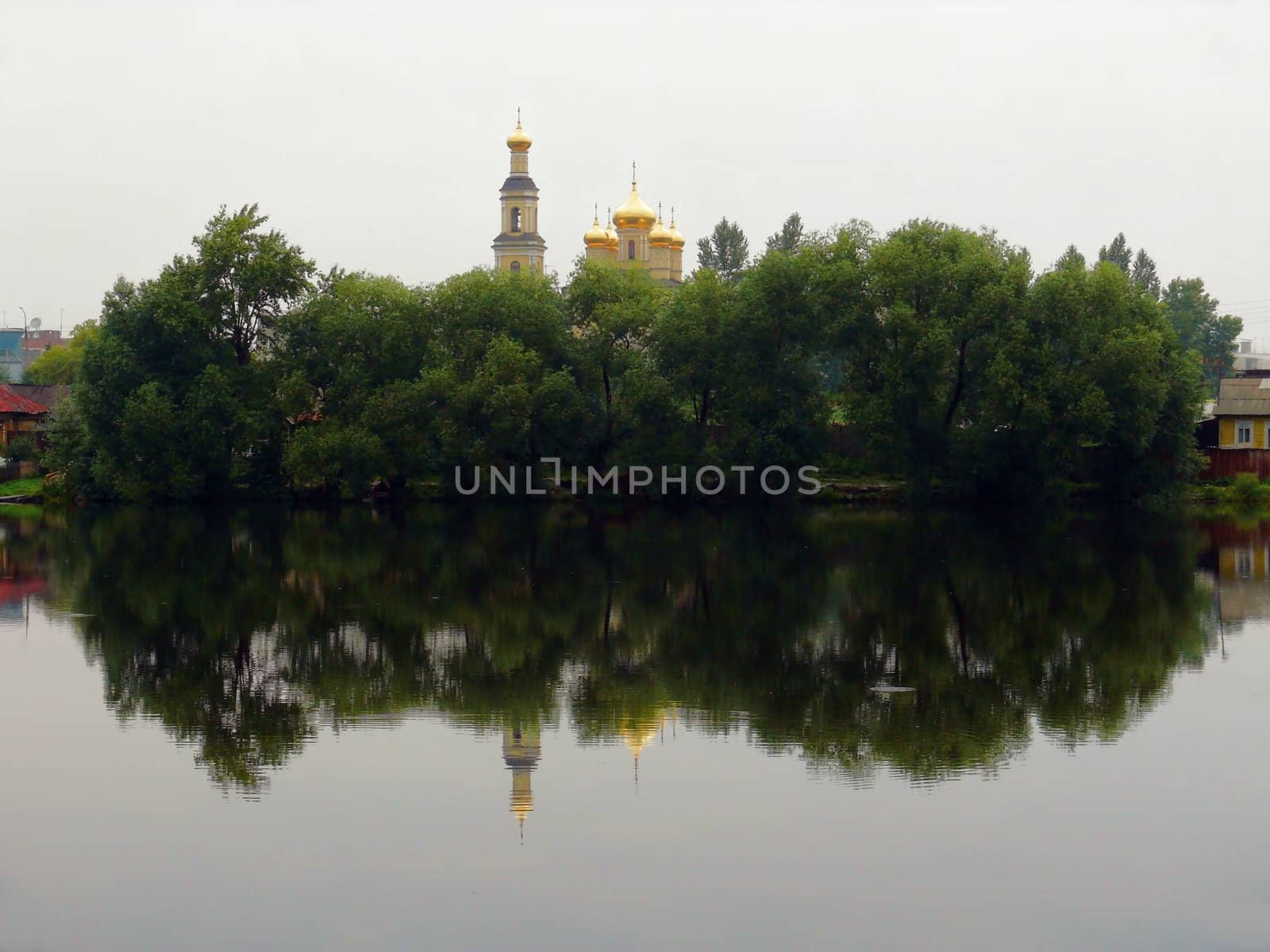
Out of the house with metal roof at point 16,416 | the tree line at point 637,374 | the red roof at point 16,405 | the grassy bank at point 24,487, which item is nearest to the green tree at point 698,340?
the tree line at point 637,374

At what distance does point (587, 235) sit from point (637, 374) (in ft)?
155

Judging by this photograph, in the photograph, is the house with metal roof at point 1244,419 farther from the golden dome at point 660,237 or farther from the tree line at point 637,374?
the golden dome at point 660,237

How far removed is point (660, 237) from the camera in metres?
97.9

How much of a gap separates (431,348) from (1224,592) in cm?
3421

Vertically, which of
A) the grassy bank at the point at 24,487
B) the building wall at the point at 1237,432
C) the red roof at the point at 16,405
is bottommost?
the grassy bank at the point at 24,487

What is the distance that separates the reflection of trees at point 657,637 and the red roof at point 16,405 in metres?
31.4

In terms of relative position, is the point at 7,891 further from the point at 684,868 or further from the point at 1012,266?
the point at 1012,266

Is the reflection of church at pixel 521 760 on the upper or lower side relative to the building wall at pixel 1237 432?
lower

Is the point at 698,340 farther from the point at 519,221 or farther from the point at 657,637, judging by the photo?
the point at 519,221

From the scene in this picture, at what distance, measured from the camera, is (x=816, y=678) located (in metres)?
15.3

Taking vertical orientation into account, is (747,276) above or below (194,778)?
above

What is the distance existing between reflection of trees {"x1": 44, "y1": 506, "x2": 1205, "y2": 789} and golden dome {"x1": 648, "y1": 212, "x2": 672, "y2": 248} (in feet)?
217

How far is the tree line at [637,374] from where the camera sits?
4856cm

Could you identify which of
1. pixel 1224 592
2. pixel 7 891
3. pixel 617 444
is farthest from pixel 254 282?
pixel 7 891
